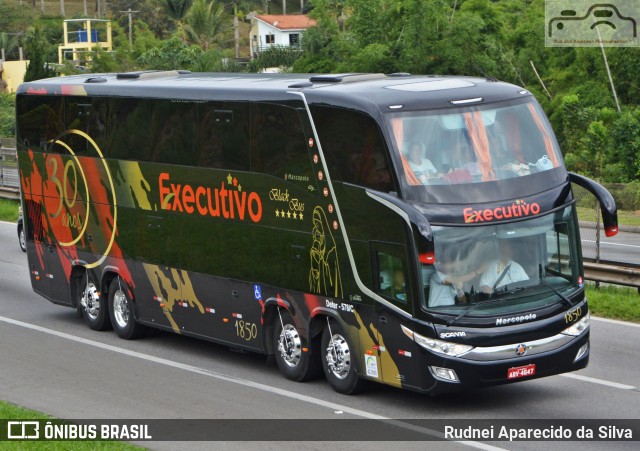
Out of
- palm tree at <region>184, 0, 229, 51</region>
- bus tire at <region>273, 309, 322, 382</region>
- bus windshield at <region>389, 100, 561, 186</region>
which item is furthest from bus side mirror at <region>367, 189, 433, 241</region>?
palm tree at <region>184, 0, 229, 51</region>

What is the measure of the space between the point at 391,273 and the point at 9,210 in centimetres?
2559

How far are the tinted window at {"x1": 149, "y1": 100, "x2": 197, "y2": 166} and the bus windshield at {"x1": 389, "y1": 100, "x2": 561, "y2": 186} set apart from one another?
4240mm

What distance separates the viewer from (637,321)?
1930 centimetres

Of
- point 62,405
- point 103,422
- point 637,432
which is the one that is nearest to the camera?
point 637,432

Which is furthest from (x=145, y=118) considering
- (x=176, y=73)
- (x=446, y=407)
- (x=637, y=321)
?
(x=637, y=321)

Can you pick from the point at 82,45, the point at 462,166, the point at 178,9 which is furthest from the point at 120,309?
the point at 178,9

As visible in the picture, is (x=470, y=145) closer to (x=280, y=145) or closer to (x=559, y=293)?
(x=559, y=293)

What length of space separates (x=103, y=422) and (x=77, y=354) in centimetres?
460

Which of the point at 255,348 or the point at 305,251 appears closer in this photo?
the point at 305,251

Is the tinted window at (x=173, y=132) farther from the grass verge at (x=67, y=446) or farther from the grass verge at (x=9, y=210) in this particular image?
the grass verge at (x=9, y=210)

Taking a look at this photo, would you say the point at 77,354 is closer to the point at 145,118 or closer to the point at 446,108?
the point at 145,118

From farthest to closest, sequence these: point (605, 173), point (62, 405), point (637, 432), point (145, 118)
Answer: point (605, 173)
point (145, 118)
point (62, 405)
point (637, 432)

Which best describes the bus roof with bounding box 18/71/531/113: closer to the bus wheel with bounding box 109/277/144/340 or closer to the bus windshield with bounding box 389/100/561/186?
the bus windshield with bounding box 389/100/561/186

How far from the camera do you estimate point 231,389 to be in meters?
15.7
